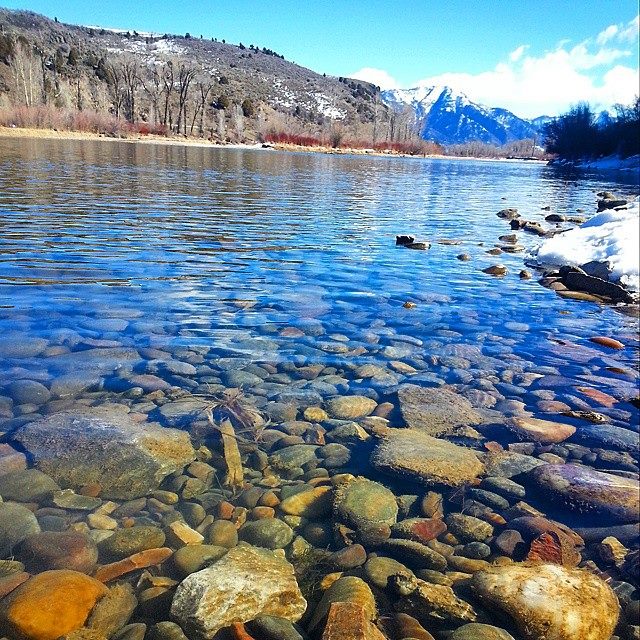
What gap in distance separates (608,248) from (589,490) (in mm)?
7750

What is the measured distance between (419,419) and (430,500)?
0.97 meters

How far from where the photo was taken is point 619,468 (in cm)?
343

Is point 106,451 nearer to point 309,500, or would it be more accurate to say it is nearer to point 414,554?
point 309,500

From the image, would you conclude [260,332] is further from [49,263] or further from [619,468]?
[49,263]

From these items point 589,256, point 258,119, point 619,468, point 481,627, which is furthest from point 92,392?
point 258,119

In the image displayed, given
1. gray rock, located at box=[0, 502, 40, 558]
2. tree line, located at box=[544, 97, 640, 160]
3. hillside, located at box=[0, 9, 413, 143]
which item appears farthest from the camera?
hillside, located at box=[0, 9, 413, 143]

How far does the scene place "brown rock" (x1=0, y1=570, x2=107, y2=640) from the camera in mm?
1947

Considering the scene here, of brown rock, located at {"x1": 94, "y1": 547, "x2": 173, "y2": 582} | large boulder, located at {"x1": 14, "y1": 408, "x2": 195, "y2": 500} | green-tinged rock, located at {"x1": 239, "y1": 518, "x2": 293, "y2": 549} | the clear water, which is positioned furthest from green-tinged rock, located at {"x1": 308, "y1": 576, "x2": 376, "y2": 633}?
the clear water

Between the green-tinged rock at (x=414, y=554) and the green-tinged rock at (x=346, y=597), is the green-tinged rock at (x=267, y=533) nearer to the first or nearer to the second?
the green-tinged rock at (x=346, y=597)

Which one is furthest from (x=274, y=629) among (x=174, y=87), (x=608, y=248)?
(x=174, y=87)

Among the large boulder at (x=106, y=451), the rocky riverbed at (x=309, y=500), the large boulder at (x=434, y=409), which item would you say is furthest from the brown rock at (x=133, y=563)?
the large boulder at (x=434, y=409)

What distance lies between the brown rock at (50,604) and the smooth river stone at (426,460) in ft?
6.03

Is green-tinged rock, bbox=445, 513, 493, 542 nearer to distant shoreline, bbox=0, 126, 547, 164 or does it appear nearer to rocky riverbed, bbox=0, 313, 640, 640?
rocky riverbed, bbox=0, 313, 640, 640

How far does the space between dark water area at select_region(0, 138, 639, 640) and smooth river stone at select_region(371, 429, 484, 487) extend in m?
0.07
